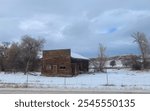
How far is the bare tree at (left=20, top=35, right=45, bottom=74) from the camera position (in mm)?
85312

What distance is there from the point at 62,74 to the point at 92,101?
180 feet

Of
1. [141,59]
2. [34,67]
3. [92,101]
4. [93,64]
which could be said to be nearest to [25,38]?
[34,67]

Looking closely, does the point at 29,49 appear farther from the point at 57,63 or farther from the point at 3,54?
the point at 57,63

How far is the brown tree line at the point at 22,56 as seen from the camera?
277 feet

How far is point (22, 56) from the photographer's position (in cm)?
8656

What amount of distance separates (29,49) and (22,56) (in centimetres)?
295

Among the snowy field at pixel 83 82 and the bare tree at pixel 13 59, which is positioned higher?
the bare tree at pixel 13 59

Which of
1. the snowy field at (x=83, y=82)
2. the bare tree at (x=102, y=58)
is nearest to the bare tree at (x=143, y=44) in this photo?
the bare tree at (x=102, y=58)

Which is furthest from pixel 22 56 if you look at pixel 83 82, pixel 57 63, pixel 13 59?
pixel 83 82

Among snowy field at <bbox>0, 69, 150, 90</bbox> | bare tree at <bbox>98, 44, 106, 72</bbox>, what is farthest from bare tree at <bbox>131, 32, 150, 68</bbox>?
snowy field at <bbox>0, 69, 150, 90</bbox>

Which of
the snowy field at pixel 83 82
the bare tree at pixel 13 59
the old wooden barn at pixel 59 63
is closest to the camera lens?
Answer: the snowy field at pixel 83 82

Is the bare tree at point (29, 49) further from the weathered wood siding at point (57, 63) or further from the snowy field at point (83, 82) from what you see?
the snowy field at point (83, 82)

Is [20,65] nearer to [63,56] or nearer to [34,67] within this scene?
[34,67]

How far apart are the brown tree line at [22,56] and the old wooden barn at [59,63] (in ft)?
60.3
